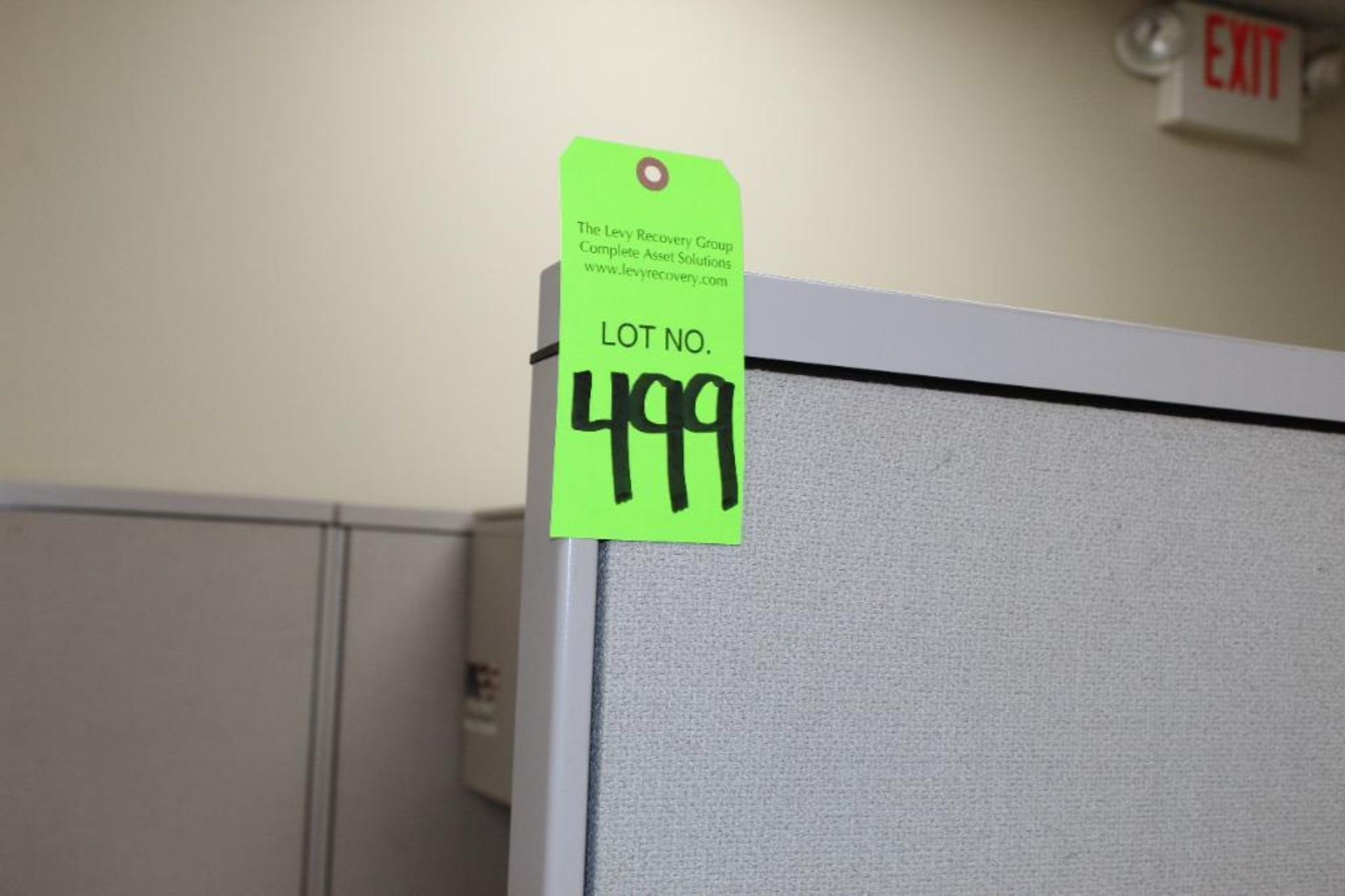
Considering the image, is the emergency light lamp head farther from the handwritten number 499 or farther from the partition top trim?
the handwritten number 499

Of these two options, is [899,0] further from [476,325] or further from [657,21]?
[476,325]

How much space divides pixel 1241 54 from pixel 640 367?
103 inches

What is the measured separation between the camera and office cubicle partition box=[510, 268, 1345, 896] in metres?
0.50

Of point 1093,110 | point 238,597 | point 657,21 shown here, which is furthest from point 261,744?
point 1093,110

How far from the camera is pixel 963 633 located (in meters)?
0.55

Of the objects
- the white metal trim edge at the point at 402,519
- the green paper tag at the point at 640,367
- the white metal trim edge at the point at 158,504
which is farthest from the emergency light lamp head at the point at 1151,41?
the green paper tag at the point at 640,367

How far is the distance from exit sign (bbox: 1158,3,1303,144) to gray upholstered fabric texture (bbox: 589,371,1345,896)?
7.64 feet

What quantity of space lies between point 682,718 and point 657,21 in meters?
A: 2.06

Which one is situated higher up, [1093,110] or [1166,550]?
[1093,110]

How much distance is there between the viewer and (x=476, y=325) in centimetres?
220

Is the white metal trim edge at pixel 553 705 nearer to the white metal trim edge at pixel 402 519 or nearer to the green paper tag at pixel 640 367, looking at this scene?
the green paper tag at pixel 640 367

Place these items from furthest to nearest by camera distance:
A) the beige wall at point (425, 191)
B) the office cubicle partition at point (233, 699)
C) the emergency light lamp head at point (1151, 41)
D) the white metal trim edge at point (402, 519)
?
1. the emergency light lamp head at point (1151, 41)
2. the beige wall at point (425, 191)
3. the white metal trim edge at point (402, 519)
4. the office cubicle partition at point (233, 699)

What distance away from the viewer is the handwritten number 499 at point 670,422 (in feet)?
1.65

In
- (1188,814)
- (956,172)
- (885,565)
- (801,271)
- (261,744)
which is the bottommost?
(261,744)
